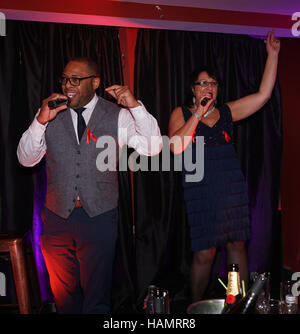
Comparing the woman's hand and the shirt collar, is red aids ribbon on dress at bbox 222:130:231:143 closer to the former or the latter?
the woman's hand

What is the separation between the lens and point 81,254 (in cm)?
216

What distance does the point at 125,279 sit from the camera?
9.80ft

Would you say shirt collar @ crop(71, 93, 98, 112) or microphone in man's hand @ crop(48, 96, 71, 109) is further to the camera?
shirt collar @ crop(71, 93, 98, 112)

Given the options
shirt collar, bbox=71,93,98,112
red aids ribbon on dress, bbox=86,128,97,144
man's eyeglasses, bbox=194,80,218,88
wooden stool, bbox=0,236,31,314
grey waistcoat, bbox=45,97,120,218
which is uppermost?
man's eyeglasses, bbox=194,80,218,88

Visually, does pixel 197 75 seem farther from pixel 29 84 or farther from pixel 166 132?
pixel 29 84

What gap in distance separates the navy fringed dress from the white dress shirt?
427mm

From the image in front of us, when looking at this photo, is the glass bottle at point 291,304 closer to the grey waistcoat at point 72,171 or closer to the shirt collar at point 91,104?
the grey waistcoat at point 72,171

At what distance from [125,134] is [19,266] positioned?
3.28 feet

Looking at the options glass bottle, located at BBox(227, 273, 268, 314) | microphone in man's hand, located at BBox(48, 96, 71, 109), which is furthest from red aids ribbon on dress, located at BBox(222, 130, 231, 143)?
glass bottle, located at BBox(227, 273, 268, 314)

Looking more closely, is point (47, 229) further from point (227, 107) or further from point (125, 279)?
point (227, 107)

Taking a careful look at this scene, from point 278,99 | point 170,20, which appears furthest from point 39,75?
point 278,99

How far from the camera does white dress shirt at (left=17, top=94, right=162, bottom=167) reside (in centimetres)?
202

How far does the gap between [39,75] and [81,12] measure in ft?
1.91

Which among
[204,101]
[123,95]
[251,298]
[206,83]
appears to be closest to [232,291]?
[251,298]
